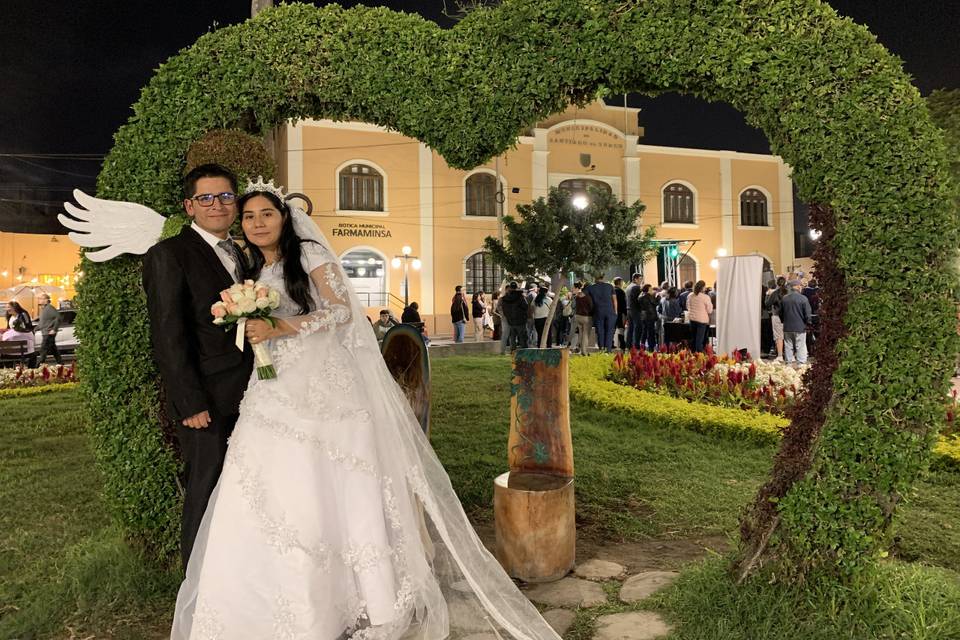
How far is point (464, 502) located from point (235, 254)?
285cm

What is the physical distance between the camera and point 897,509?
305 cm

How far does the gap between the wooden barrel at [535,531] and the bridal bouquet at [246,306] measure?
166 cm

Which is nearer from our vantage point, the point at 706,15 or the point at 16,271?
the point at 706,15

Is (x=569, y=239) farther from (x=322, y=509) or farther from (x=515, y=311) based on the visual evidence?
(x=322, y=509)

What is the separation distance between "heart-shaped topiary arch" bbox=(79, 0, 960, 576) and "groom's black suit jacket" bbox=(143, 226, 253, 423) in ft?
2.47

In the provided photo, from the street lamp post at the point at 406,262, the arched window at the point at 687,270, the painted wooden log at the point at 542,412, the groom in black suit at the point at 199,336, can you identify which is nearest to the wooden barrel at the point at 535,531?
the painted wooden log at the point at 542,412

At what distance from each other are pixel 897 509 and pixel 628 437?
4139 millimetres

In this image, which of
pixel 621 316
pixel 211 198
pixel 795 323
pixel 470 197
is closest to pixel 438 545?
pixel 211 198

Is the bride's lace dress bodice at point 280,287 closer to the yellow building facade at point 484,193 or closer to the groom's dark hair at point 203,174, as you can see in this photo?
the groom's dark hair at point 203,174

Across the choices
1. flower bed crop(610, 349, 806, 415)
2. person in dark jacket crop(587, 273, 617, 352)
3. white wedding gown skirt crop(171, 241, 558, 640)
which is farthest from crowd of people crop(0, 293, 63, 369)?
white wedding gown skirt crop(171, 241, 558, 640)

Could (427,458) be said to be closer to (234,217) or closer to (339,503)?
(339,503)

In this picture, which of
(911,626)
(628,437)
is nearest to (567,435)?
(911,626)

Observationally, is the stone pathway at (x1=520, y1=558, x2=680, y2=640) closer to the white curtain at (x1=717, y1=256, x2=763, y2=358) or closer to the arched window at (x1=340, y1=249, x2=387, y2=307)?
the white curtain at (x1=717, y1=256, x2=763, y2=358)

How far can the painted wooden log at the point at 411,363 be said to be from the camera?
424cm
